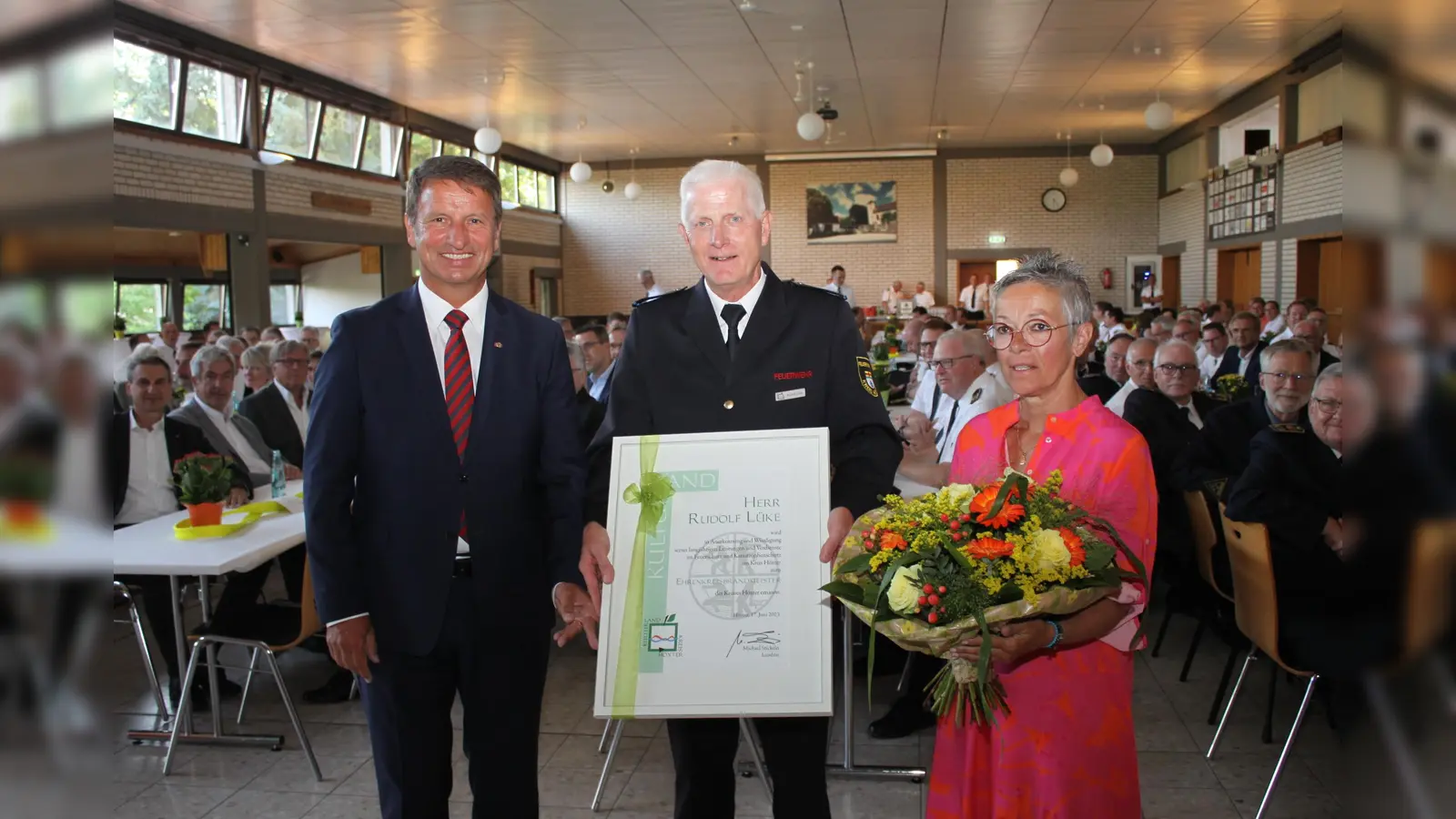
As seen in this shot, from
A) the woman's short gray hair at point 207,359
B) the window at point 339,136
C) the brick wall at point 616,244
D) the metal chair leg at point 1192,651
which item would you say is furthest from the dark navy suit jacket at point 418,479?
the brick wall at point 616,244

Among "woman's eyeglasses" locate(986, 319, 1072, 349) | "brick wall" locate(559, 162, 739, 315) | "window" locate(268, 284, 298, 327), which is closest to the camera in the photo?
"woman's eyeglasses" locate(986, 319, 1072, 349)

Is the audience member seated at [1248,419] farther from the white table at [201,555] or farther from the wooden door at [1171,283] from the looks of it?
the wooden door at [1171,283]

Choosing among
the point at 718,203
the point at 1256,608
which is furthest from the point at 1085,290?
the point at 1256,608

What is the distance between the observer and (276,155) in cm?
1238

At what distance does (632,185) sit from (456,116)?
374 centimetres

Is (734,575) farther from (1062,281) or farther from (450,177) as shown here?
(450,177)

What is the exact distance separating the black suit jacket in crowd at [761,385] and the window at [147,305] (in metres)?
14.6

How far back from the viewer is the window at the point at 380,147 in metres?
15.6

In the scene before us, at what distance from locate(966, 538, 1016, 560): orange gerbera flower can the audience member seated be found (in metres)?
3.39

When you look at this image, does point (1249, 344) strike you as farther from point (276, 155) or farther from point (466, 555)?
point (276, 155)

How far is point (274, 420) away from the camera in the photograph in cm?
624

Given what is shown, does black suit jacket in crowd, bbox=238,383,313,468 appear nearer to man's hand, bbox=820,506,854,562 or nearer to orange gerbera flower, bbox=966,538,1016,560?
man's hand, bbox=820,506,854,562

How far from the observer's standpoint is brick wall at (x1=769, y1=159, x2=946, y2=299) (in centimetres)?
2230
